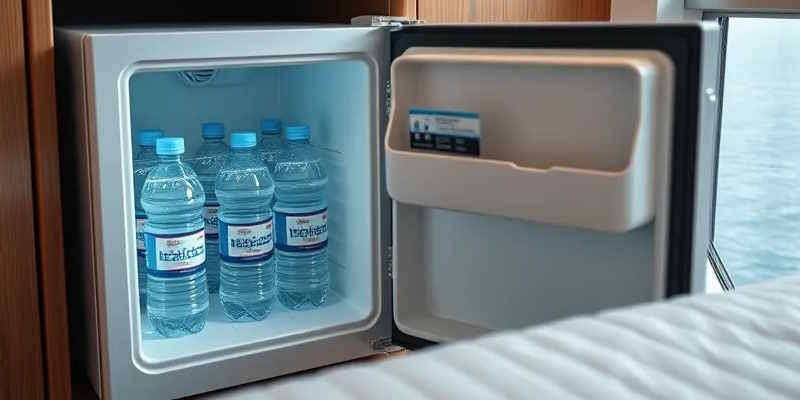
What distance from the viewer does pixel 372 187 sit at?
1.56 meters

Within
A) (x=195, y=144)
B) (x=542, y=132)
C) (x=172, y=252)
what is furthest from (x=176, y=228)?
(x=542, y=132)

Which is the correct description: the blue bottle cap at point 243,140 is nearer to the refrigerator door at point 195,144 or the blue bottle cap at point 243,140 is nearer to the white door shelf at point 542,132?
the refrigerator door at point 195,144

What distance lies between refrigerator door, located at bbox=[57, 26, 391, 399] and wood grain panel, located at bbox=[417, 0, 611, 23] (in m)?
0.16

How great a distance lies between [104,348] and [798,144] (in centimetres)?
129

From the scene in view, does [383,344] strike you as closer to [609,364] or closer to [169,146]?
[169,146]

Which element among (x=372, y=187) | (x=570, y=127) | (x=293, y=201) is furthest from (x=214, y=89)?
(x=570, y=127)

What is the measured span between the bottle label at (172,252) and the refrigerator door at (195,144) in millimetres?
119

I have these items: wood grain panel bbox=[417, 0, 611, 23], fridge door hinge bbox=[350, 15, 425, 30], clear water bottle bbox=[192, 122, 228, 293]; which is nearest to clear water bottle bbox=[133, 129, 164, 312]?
clear water bottle bbox=[192, 122, 228, 293]

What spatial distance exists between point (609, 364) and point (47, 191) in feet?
3.28

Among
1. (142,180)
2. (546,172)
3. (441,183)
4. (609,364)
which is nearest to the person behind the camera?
(609,364)

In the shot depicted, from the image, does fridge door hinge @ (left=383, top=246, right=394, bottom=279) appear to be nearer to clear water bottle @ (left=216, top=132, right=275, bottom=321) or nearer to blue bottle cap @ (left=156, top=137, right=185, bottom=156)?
clear water bottle @ (left=216, top=132, right=275, bottom=321)

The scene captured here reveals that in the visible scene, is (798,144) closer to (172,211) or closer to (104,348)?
(172,211)

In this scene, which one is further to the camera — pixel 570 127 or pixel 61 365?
pixel 61 365

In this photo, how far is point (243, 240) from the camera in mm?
1650
